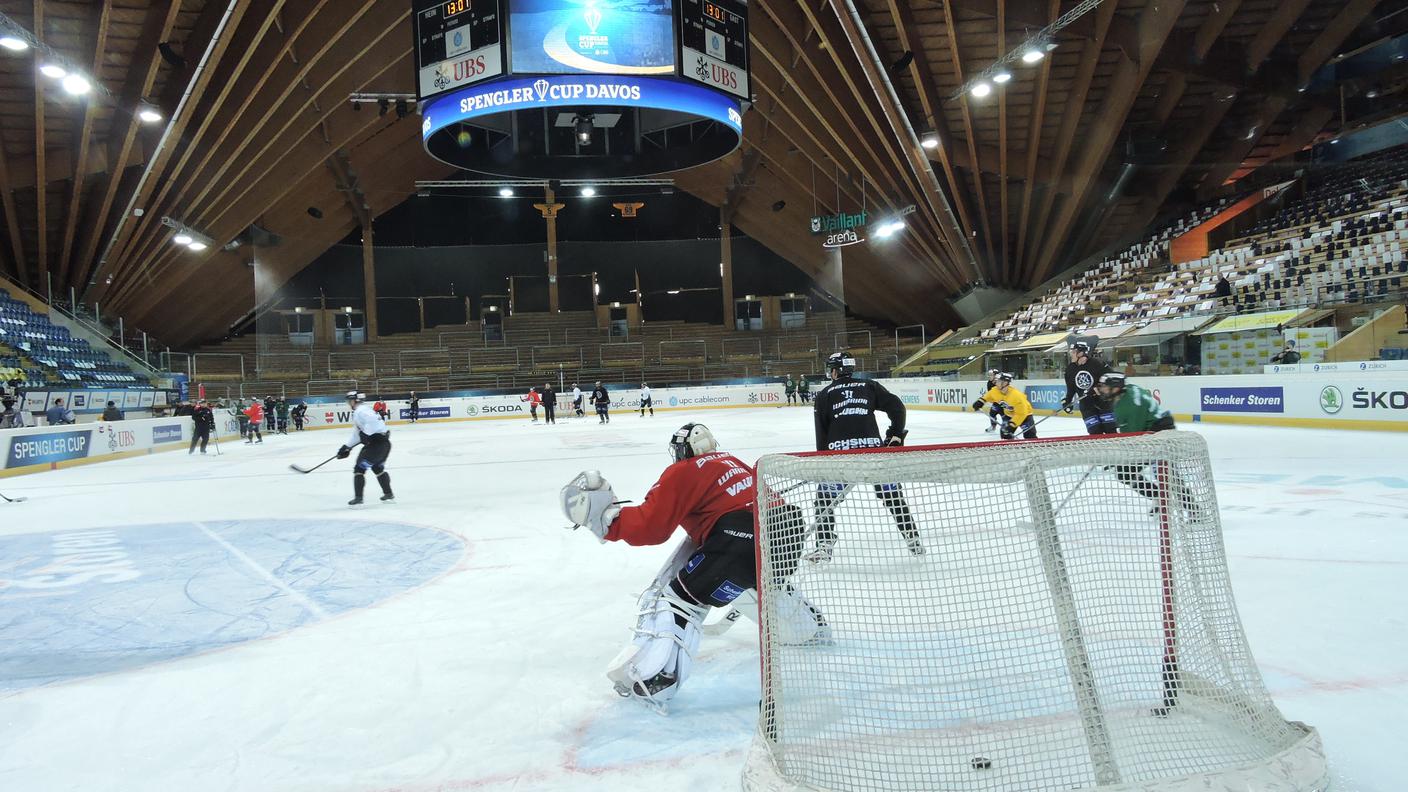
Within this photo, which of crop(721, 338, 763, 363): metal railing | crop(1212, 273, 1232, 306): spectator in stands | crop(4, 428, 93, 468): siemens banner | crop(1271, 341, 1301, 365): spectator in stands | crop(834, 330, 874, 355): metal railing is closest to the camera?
crop(4, 428, 93, 468): siemens banner

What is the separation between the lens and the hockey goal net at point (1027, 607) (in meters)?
2.25

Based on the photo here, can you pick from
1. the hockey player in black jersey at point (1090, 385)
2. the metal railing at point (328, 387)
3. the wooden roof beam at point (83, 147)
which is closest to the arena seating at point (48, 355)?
the wooden roof beam at point (83, 147)

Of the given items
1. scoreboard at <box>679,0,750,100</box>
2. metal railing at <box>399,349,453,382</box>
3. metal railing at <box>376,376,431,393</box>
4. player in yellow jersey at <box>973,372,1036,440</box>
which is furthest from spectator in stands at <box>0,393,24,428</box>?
player in yellow jersey at <box>973,372,1036,440</box>

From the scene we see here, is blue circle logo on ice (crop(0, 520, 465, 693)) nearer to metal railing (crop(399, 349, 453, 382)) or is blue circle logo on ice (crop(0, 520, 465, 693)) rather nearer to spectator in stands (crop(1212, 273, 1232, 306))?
spectator in stands (crop(1212, 273, 1232, 306))

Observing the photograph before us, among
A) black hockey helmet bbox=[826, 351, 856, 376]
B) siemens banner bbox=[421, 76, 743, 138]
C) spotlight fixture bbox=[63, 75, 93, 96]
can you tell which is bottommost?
black hockey helmet bbox=[826, 351, 856, 376]

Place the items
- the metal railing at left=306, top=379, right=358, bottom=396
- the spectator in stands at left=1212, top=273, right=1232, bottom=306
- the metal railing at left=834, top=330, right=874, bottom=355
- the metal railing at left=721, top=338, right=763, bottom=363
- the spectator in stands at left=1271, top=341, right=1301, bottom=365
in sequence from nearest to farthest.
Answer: the spectator in stands at left=1271, top=341, right=1301, bottom=365
the spectator in stands at left=1212, top=273, right=1232, bottom=306
the metal railing at left=306, top=379, right=358, bottom=396
the metal railing at left=721, top=338, right=763, bottom=363
the metal railing at left=834, top=330, right=874, bottom=355

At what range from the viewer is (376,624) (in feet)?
14.1

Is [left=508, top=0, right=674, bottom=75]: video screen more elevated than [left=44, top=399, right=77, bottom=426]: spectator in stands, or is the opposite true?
[left=508, top=0, right=674, bottom=75]: video screen

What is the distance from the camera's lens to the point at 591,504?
3.15 meters

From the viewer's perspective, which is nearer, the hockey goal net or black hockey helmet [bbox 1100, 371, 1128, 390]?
the hockey goal net

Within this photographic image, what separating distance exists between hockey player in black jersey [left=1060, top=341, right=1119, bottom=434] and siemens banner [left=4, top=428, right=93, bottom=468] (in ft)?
52.9

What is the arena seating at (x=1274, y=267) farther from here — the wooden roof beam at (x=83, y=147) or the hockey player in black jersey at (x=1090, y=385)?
the wooden roof beam at (x=83, y=147)

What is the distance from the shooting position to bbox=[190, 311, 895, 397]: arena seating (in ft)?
99.9

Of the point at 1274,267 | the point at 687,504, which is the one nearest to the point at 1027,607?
the point at 687,504
